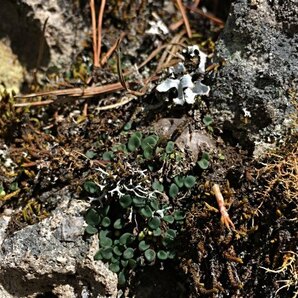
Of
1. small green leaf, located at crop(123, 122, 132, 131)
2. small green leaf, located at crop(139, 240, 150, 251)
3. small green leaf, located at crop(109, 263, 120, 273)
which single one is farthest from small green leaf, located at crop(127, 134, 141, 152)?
small green leaf, located at crop(109, 263, 120, 273)

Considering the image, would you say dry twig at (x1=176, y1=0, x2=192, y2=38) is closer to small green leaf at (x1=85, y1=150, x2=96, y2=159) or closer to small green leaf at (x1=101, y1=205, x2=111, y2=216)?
small green leaf at (x1=85, y1=150, x2=96, y2=159)

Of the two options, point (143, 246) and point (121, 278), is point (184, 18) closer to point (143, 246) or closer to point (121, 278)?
point (143, 246)

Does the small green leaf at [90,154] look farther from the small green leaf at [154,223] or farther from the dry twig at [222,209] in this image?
the dry twig at [222,209]

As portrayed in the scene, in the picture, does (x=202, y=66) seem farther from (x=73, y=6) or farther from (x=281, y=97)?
(x=73, y=6)

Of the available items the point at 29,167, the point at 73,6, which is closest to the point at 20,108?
the point at 29,167

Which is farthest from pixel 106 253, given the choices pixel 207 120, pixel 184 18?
pixel 184 18

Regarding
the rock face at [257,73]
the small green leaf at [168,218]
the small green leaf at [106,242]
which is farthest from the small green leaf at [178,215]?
the rock face at [257,73]
